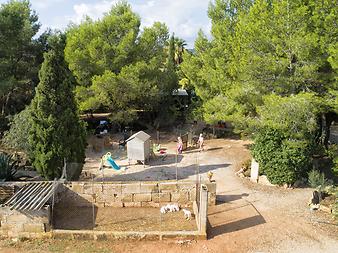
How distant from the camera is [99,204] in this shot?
1363 cm

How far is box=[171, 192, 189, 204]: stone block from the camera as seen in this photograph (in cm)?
A: 1361

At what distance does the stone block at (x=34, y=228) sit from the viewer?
37.3 feet

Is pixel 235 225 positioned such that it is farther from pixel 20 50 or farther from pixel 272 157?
pixel 20 50

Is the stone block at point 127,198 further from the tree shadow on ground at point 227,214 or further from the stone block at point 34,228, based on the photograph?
the stone block at point 34,228

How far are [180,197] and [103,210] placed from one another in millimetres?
3024

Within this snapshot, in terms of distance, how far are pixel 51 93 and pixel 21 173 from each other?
4.63m

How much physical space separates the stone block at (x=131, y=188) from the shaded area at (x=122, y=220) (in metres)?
0.68

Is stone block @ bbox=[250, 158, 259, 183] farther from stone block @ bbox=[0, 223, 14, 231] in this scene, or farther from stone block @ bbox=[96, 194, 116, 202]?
stone block @ bbox=[0, 223, 14, 231]

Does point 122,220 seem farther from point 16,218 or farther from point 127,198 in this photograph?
point 16,218

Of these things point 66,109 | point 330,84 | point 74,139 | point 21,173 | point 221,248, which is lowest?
point 221,248

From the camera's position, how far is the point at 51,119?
541 inches

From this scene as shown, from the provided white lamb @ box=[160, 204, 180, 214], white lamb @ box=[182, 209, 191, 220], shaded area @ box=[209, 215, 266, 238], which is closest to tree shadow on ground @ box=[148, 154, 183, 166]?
white lamb @ box=[160, 204, 180, 214]

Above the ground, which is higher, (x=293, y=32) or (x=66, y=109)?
(x=293, y=32)

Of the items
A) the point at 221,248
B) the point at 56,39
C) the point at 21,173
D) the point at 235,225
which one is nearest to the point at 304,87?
the point at 235,225
